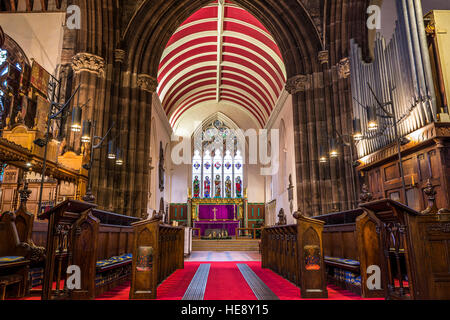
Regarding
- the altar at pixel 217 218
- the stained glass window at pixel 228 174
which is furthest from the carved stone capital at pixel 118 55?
the stained glass window at pixel 228 174

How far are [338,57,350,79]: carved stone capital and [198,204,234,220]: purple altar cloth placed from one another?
547 inches

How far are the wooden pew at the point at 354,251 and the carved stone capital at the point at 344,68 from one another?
5.36 meters

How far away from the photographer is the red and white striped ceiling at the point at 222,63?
45.7 ft

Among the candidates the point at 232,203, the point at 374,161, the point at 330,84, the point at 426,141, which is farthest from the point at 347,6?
the point at 232,203

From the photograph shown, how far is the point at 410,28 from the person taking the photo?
5.82 metres

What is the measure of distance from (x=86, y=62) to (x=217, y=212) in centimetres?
1430

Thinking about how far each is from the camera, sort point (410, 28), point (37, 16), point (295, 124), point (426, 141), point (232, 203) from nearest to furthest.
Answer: point (426, 141)
point (410, 28)
point (37, 16)
point (295, 124)
point (232, 203)

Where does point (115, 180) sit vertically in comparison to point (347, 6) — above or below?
below

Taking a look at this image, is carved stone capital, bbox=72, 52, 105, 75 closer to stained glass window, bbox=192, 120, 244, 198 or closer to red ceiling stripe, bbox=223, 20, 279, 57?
red ceiling stripe, bbox=223, 20, 279, 57

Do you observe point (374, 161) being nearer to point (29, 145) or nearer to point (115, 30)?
point (29, 145)

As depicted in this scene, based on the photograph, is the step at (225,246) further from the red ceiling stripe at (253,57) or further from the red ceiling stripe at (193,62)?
the red ceiling stripe at (193,62)

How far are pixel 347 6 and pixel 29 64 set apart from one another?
9.61 metres

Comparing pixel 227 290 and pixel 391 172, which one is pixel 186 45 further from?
pixel 227 290

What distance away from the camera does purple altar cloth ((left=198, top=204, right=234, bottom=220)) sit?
2109 cm
